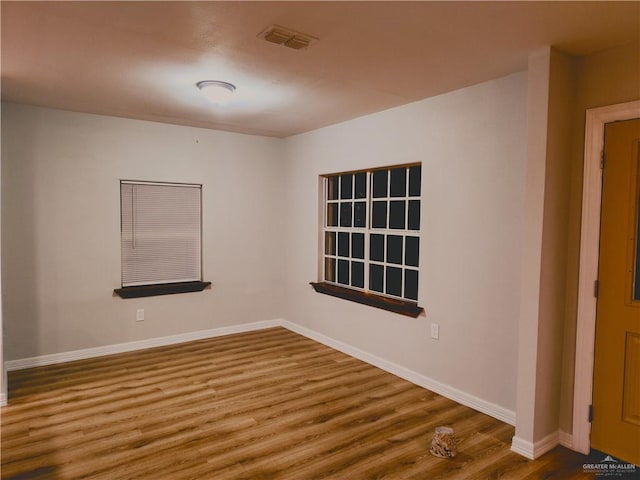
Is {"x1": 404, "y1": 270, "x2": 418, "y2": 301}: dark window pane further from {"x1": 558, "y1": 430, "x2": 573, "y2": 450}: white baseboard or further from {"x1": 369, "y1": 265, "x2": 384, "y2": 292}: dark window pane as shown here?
{"x1": 558, "y1": 430, "x2": 573, "y2": 450}: white baseboard

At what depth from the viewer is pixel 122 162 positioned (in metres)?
4.59

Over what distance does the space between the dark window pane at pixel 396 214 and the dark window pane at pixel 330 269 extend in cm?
113

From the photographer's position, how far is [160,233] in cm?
488

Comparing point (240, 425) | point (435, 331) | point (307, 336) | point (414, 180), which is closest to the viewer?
point (240, 425)

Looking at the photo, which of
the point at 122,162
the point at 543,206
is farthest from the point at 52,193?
the point at 543,206

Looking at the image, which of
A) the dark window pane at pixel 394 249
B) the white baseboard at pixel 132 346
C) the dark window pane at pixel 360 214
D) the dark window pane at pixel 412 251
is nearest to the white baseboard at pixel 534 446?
the dark window pane at pixel 412 251

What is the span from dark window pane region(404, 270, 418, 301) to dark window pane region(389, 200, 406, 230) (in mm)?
446

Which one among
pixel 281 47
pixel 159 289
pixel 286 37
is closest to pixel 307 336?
pixel 159 289

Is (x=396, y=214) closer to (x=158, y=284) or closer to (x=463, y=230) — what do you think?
(x=463, y=230)

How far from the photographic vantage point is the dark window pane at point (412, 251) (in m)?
4.01

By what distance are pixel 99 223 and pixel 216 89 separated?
6.95 ft

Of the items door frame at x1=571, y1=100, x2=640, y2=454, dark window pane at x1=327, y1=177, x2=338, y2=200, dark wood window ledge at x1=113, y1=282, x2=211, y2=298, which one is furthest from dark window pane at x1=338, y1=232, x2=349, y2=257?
door frame at x1=571, y1=100, x2=640, y2=454

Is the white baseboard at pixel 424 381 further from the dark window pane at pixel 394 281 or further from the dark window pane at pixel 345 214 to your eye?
the dark window pane at pixel 345 214

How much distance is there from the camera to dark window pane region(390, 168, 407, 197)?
13.5 ft
